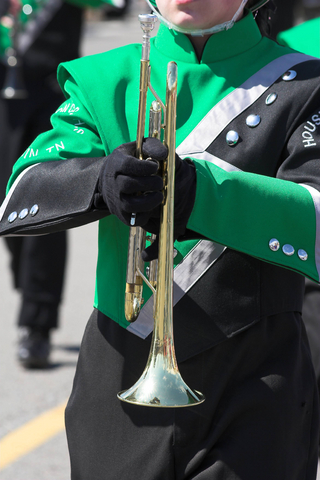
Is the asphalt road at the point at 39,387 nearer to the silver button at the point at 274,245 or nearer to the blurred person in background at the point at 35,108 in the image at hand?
the blurred person in background at the point at 35,108

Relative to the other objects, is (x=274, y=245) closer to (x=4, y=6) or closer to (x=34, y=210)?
(x=34, y=210)

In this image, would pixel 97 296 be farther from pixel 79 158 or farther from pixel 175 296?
pixel 79 158

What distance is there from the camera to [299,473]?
5.92 feet

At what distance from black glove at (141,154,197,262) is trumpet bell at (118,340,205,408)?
203 mm

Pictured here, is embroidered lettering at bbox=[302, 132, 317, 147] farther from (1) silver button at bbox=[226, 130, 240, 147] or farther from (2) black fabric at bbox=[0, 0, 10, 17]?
(2) black fabric at bbox=[0, 0, 10, 17]

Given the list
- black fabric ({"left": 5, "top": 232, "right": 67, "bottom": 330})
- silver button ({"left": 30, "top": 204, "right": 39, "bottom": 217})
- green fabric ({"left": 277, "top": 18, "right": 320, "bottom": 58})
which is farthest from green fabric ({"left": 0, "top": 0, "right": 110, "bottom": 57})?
silver button ({"left": 30, "top": 204, "right": 39, "bottom": 217})

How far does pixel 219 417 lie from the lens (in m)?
1.75

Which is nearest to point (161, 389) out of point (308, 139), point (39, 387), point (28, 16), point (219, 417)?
point (219, 417)

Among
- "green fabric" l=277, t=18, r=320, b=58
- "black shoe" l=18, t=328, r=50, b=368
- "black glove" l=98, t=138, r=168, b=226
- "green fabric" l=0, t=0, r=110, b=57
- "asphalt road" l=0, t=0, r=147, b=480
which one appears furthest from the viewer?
"green fabric" l=0, t=0, r=110, b=57

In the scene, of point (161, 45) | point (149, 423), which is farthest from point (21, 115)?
point (149, 423)

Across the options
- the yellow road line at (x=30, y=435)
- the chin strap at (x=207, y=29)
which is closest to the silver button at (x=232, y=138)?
the chin strap at (x=207, y=29)

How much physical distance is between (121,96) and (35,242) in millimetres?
2584

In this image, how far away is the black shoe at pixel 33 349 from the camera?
14.1 ft

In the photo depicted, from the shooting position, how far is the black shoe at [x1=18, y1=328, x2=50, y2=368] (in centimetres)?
430
